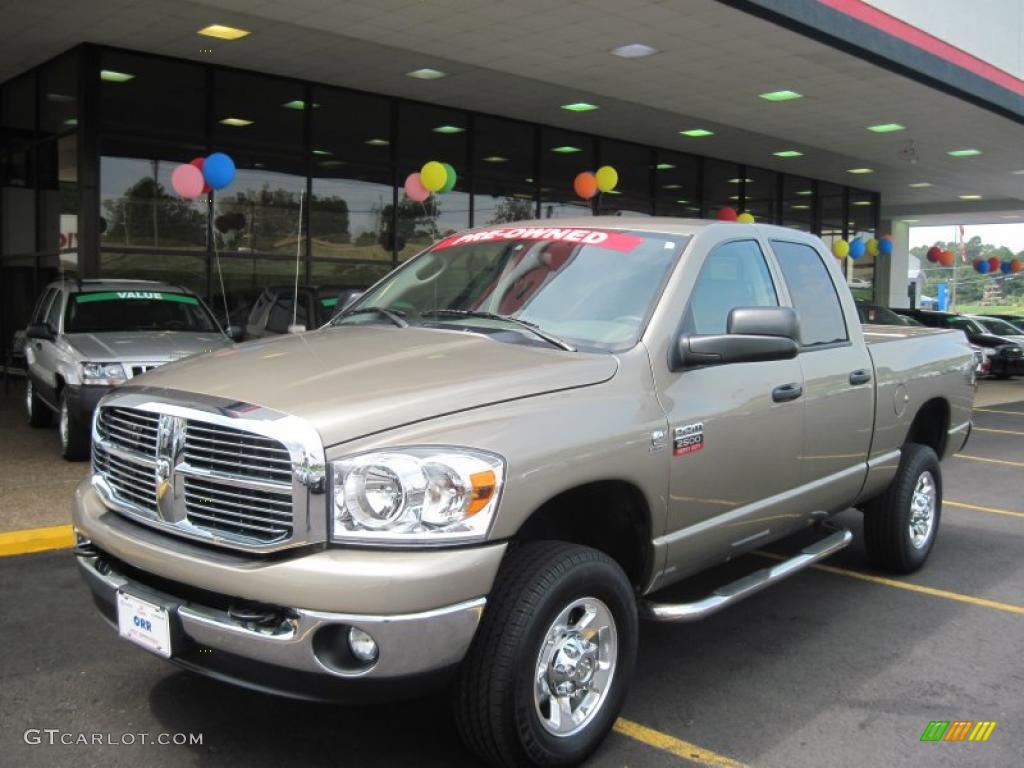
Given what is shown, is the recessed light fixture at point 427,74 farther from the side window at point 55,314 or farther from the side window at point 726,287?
the side window at point 726,287

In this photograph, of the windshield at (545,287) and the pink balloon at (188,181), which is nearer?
the windshield at (545,287)

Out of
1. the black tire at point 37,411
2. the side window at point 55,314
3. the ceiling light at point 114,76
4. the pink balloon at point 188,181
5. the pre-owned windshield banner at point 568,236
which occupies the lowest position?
the black tire at point 37,411

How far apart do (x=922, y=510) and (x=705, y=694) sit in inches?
103

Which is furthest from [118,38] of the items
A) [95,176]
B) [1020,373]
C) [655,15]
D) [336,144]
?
[1020,373]

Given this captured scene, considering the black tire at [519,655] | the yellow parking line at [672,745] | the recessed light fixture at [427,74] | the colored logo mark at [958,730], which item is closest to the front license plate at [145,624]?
the black tire at [519,655]

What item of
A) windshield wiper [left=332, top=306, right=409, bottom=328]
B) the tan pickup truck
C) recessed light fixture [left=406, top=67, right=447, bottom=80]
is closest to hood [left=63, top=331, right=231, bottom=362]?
windshield wiper [left=332, top=306, right=409, bottom=328]

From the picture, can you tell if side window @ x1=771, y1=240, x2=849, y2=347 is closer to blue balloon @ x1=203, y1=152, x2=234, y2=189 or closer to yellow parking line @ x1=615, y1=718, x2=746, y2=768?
yellow parking line @ x1=615, y1=718, x2=746, y2=768

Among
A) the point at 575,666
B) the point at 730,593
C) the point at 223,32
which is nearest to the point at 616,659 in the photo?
the point at 575,666

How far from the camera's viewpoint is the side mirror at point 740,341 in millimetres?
3658

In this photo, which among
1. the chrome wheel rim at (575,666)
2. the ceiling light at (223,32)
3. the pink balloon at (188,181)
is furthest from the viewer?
the ceiling light at (223,32)

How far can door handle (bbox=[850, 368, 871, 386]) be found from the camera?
193 inches

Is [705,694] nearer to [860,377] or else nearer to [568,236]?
[860,377]

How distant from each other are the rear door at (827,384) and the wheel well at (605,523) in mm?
1226

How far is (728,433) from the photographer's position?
3.91 m
